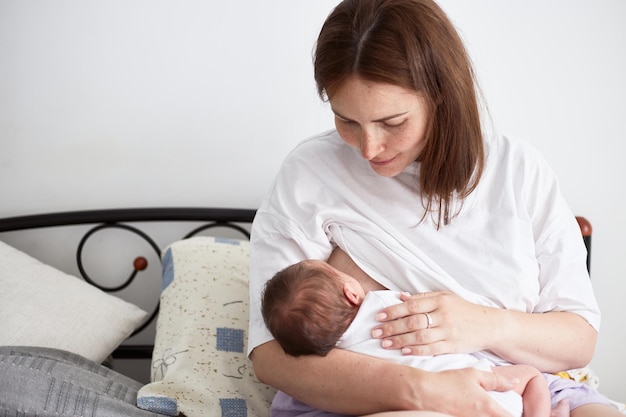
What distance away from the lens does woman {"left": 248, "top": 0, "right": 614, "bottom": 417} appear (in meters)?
1.59

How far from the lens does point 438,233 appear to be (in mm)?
1830

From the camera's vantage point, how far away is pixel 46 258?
2740mm

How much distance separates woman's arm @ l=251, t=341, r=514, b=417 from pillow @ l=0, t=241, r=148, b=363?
78 cm

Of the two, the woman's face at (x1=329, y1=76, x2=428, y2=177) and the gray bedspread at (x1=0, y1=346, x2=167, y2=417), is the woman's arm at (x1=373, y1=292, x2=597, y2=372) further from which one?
the gray bedspread at (x1=0, y1=346, x2=167, y2=417)

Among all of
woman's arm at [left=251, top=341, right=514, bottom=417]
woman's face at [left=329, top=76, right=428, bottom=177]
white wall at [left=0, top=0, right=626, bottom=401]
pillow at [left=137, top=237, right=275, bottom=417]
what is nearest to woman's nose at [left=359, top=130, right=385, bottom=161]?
woman's face at [left=329, top=76, right=428, bottom=177]

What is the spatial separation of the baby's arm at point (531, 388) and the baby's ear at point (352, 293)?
0.33m

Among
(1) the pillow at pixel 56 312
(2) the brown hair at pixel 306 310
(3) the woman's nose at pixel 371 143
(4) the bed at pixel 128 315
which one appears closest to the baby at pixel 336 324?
(2) the brown hair at pixel 306 310

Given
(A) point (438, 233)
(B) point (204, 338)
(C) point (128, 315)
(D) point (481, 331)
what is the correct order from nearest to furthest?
1. (D) point (481, 331)
2. (A) point (438, 233)
3. (B) point (204, 338)
4. (C) point (128, 315)

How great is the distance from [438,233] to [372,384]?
418mm

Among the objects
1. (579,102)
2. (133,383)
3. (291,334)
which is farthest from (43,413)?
(579,102)

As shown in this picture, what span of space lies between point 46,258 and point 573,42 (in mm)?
1993

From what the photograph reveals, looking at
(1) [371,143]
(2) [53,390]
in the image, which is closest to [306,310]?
(1) [371,143]

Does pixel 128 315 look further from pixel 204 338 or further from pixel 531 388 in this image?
pixel 531 388

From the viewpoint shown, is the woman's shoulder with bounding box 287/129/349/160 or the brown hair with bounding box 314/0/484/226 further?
the woman's shoulder with bounding box 287/129/349/160
